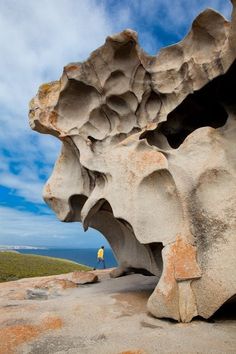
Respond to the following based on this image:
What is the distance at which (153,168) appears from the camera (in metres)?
9.50

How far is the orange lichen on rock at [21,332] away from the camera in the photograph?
6.99m

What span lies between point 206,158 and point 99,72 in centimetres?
482

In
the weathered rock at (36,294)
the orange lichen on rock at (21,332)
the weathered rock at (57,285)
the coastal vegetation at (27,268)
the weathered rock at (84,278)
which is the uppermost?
the coastal vegetation at (27,268)

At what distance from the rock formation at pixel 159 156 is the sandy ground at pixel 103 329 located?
592mm

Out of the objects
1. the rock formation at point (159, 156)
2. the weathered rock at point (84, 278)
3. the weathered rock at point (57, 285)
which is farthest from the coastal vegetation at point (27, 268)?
the rock formation at point (159, 156)

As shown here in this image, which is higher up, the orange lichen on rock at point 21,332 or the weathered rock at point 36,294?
the weathered rock at point 36,294

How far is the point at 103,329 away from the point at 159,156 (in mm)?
4171

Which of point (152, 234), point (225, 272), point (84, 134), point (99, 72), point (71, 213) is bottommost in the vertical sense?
point (225, 272)

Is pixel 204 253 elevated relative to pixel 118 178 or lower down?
lower down

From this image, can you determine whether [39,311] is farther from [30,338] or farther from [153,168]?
[153,168]

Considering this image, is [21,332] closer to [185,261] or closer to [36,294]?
[185,261]

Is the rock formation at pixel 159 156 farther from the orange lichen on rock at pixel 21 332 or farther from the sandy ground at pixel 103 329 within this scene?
the orange lichen on rock at pixel 21 332

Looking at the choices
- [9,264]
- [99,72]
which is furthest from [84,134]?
[9,264]

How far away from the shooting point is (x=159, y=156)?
9.57 meters
